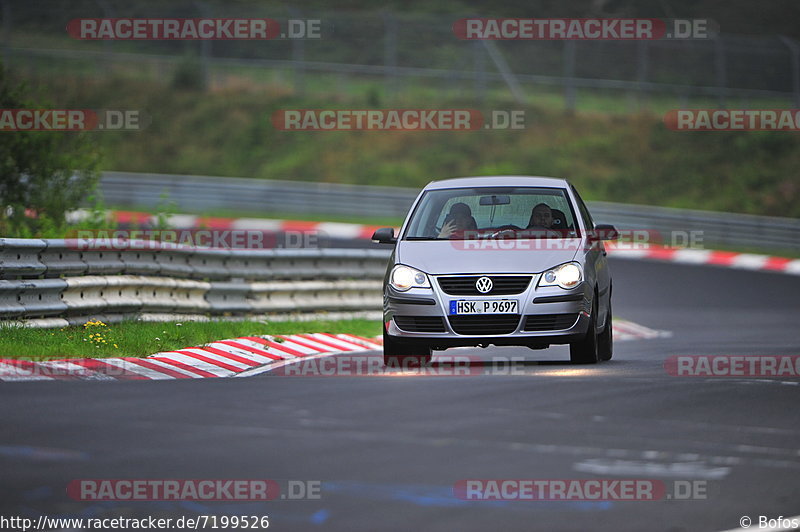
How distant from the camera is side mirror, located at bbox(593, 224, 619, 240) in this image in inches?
490

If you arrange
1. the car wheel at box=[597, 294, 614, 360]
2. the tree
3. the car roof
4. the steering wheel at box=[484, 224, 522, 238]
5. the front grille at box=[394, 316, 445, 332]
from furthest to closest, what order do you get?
the tree
the car roof
the car wheel at box=[597, 294, 614, 360]
the steering wheel at box=[484, 224, 522, 238]
the front grille at box=[394, 316, 445, 332]

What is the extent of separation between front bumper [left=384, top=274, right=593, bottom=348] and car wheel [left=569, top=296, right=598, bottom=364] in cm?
17

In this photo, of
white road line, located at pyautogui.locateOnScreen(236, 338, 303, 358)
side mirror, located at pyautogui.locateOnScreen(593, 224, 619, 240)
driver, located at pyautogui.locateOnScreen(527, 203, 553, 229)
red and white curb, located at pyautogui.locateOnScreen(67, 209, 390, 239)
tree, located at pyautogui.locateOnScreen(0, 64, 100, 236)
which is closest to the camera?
side mirror, located at pyautogui.locateOnScreen(593, 224, 619, 240)

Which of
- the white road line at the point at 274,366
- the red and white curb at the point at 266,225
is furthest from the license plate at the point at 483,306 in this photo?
the red and white curb at the point at 266,225

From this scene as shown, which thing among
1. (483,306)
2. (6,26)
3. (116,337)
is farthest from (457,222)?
(6,26)

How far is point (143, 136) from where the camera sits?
4638 cm

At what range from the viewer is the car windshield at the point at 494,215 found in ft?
41.0

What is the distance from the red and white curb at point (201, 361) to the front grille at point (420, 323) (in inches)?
50.2

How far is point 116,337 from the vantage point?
41.9ft

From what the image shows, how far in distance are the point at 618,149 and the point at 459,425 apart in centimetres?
3532

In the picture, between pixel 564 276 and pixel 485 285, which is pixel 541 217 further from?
pixel 485 285

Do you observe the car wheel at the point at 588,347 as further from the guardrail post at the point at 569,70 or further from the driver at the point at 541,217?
the guardrail post at the point at 569,70

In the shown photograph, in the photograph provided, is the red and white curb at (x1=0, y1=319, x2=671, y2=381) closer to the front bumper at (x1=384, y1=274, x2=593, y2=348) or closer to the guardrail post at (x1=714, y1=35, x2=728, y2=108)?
the front bumper at (x1=384, y1=274, x2=593, y2=348)

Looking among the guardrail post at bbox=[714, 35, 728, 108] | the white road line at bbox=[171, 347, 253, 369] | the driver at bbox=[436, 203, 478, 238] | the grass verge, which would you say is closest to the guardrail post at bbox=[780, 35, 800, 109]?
the guardrail post at bbox=[714, 35, 728, 108]
